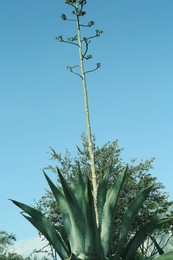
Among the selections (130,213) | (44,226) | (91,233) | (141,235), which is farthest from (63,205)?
(141,235)

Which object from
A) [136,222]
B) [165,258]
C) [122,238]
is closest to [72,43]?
[122,238]

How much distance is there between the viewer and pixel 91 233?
5172 mm

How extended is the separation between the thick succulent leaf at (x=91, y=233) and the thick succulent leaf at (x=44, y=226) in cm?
49

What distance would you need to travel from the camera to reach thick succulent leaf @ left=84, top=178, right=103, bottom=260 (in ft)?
16.3

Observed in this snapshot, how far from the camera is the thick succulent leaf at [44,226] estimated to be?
18.2 ft

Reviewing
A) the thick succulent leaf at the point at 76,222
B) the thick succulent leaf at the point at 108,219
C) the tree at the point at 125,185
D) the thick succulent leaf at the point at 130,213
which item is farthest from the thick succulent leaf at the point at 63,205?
the tree at the point at 125,185

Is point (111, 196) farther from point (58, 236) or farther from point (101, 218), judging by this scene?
point (58, 236)

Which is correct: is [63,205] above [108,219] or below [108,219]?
above

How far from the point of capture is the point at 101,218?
585 cm

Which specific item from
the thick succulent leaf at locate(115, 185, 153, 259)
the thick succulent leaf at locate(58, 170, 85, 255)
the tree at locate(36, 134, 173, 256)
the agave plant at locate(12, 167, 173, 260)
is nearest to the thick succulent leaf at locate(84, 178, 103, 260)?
the agave plant at locate(12, 167, 173, 260)

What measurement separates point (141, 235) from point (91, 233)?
84cm

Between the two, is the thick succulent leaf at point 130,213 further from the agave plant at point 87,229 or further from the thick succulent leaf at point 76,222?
the thick succulent leaf at point 76,222

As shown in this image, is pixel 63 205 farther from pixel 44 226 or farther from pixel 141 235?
pixel 141 235

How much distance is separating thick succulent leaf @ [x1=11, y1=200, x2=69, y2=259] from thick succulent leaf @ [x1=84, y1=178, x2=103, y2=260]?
1.60 ft
